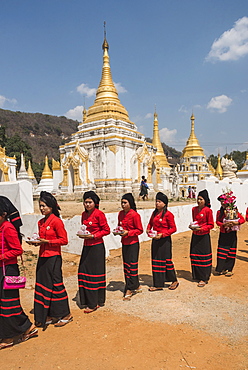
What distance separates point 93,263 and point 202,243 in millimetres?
2466

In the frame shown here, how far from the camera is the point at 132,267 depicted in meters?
5.05

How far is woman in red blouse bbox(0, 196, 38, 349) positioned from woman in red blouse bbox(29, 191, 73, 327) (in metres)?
0.34

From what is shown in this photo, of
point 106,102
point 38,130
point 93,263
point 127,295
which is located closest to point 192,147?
point 106,102

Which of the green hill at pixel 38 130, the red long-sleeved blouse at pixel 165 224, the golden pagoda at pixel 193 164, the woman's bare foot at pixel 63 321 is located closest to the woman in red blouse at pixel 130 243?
the red long-sleeved blouse at pixel 165 224

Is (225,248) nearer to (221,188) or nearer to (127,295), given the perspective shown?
(127,295)

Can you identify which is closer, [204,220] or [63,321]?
[63,321]

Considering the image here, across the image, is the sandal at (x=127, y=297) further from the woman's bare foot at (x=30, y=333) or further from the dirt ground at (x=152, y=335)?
the woman's bare foot at (x=30, y=333)

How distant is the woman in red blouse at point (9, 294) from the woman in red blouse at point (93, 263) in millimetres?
1062

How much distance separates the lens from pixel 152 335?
11.9ft

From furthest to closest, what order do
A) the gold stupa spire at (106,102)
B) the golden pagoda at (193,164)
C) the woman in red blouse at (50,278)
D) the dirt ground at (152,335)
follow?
the golden pagoda at (193,164) < the gold stupa spire at (106,102) < the woman in red blouse at (50,278) < the dirt ground at (152,335)

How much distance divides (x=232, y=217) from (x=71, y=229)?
4695mm

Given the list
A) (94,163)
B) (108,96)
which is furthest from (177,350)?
(108,96)

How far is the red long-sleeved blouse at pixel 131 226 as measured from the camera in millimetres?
5078

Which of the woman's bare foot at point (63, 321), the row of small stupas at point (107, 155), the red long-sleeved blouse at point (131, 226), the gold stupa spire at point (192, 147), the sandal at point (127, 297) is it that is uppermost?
the gold stupa spire at point (192, 147)
